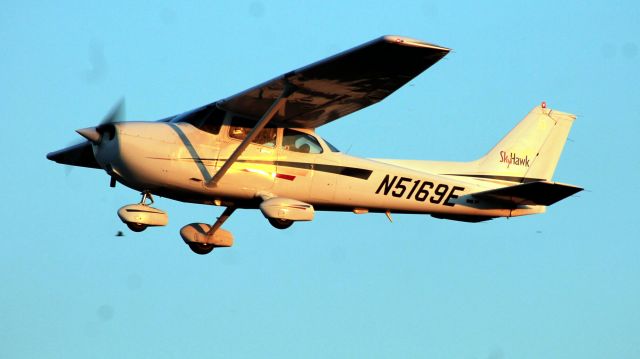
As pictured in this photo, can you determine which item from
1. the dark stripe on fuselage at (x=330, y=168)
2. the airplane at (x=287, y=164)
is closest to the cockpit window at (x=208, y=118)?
the airplane at (x=287, y=164)

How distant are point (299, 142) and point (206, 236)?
228cm

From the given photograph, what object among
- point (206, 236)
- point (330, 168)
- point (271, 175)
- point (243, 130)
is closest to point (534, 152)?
point (330, 168)

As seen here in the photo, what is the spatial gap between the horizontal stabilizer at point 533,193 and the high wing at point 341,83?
9.13 feet

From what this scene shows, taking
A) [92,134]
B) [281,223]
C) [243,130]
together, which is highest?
[243,130]

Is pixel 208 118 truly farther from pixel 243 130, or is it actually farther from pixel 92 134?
pixel 92 134

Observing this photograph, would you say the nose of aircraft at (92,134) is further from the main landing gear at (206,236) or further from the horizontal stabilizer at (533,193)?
the horizontal stabilizer at (533,193)

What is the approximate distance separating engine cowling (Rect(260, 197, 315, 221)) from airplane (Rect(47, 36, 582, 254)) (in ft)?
0.05

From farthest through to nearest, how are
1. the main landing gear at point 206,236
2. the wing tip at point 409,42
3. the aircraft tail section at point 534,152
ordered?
the aircraft tail section at point 534,152 → the main landing gear at point 206,236 → the wing tip at point 409,42

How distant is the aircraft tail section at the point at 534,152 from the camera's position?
64.3 ft

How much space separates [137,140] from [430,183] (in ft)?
15.5

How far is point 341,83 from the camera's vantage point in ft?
52.5

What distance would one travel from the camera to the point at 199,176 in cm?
1652

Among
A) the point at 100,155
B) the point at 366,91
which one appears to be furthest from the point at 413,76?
the point at 100,155

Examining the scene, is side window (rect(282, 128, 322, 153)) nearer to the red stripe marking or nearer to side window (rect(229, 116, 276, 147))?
side window (rect(229, 116, 276, 147))
